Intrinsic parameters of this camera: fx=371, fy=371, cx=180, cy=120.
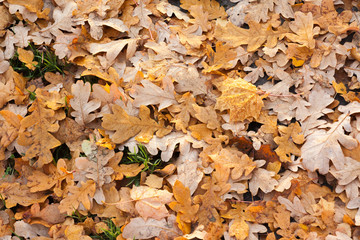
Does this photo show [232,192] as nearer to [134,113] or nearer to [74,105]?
[134,113]

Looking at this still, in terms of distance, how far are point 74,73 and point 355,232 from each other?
1.91 m

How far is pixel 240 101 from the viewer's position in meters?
2.19

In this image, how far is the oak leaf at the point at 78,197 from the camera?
2.02 m

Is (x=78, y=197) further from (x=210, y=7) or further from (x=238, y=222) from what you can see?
(x=210, y=7)

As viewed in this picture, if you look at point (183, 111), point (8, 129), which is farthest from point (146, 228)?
point (8, 129)

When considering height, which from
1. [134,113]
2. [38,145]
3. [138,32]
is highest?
[138,32]

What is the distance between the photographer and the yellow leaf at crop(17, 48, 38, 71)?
7.98 ft

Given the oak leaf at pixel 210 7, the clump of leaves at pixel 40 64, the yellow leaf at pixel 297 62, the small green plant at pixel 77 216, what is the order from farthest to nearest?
the oak leaf at pixel 210 7 → the clump of leaves at pixel 40 64 → the yellow leaf at pixel 297 62 → the small green plant at pixel 77 216

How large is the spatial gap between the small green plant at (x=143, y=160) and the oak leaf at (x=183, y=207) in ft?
0.74

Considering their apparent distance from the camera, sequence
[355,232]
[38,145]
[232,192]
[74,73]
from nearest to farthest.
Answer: [355,232]
[232,192]
[38,145]
[74,73]

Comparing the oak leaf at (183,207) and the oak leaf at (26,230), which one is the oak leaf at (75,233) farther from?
the oak leaf at (183,207)

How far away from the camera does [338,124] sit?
208cm

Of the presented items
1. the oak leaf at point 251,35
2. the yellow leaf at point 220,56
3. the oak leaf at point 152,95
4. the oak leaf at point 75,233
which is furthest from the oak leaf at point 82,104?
the oak leaf at point 251,35

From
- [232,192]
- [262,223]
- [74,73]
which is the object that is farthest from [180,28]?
[262,223]
